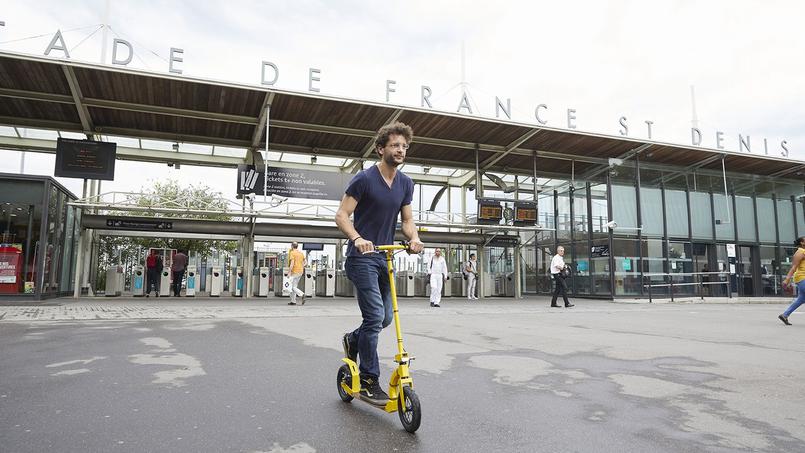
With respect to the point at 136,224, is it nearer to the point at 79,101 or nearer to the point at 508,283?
the point at 79,101

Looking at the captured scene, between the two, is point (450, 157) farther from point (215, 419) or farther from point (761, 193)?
point (215, 419)

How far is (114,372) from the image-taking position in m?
4.80

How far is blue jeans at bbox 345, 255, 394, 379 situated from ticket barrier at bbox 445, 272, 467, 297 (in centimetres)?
2217

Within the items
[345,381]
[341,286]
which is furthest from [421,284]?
[345,381]

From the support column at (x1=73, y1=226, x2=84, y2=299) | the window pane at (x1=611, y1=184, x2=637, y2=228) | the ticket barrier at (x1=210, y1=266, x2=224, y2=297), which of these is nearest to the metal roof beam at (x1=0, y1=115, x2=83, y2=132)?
the support column at (x1=73, y1=226, x2=84, y2=299)

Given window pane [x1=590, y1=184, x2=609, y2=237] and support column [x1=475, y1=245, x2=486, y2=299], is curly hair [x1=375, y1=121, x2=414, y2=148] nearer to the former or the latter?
window pane [x1=590, y1=184, x2=609, y2=237]

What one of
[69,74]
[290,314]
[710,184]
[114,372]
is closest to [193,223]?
[69,74]

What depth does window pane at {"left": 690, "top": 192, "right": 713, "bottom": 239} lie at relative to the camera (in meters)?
23.4

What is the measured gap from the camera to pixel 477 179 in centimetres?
2270

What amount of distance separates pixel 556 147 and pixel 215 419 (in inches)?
808

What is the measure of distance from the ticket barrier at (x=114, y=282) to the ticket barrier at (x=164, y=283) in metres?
1.54

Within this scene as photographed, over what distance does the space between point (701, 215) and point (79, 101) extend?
24464 mm

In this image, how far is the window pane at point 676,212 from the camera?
22797 millimetres

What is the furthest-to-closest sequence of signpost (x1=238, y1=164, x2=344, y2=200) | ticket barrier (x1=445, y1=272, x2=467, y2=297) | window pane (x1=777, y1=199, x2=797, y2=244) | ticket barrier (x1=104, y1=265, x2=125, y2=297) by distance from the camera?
ticket barrier (x1=445, y1=272, x2=467, y2=297), window pane (x1=777, y1=199, x2=797, y2=244), ticket barrier (x1=104, y1=265, x2=125, y2=297), signpost (x1=238, y1=164, x2=344, y2=200)
